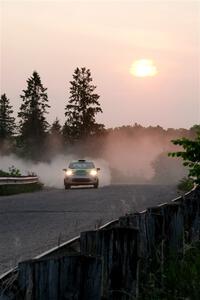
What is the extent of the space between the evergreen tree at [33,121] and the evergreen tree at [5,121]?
7.05m

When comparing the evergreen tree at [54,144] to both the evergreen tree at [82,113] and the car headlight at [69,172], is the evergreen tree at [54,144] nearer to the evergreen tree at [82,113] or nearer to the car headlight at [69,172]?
the evergreen tree at [82,113]

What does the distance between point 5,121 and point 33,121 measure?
41.2 feet

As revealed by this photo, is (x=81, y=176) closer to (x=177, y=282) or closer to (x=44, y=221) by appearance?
(x=44, y=221)

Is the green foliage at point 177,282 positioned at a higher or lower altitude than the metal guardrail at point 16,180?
higher

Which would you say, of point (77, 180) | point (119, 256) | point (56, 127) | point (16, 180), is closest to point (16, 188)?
point (16, 180)

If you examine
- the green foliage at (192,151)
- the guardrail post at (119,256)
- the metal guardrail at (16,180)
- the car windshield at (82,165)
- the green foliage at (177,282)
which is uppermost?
the green foliage at (192,151)

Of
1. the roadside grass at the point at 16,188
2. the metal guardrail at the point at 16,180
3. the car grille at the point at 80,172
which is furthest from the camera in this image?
the car grille at the point at 80,172

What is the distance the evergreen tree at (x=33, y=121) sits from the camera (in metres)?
85.2

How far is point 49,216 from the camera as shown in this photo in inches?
681

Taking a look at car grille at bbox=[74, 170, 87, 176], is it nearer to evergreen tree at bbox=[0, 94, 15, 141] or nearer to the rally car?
the rally car

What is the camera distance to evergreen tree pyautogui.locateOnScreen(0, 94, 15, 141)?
97.3 metres

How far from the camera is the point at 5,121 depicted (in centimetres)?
9819

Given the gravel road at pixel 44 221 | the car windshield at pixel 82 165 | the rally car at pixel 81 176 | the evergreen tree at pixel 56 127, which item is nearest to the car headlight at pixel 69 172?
the rally car at pixel 81 176

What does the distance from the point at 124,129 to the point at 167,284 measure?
504 feet
